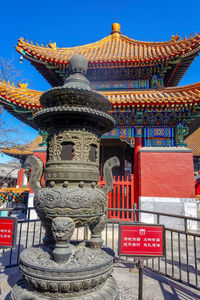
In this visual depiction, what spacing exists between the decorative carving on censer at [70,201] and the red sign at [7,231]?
27cm

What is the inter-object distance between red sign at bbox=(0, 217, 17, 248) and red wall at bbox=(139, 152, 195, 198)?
5.11 meters

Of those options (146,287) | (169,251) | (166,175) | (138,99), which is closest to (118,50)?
(138,99)

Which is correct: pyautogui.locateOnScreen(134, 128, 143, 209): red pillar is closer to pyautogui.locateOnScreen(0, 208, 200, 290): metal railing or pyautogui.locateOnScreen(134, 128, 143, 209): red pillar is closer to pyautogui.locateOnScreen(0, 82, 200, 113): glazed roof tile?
pyautogui.locateOnScreen(0, 208, 200, 290): metal railing

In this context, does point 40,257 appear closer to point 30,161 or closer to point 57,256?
point 57,256

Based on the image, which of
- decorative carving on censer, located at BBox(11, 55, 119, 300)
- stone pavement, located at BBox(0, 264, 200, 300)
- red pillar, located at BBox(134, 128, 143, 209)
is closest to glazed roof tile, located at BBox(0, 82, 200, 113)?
red pillar, located at BBox(134, 128, 143, 209)

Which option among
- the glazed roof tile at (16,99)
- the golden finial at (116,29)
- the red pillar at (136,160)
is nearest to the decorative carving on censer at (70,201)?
the glazed roof tile at (16,99)

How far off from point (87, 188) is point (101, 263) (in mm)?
971

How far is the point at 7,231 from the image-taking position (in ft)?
8.34

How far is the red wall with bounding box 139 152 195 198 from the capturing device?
649cm

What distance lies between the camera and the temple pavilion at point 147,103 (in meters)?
6.55

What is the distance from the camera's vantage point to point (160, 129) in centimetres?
736

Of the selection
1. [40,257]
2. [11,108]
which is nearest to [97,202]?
[40,257]

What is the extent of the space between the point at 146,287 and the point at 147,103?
5.37 meters

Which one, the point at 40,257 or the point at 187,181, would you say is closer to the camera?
the point at 40,257
